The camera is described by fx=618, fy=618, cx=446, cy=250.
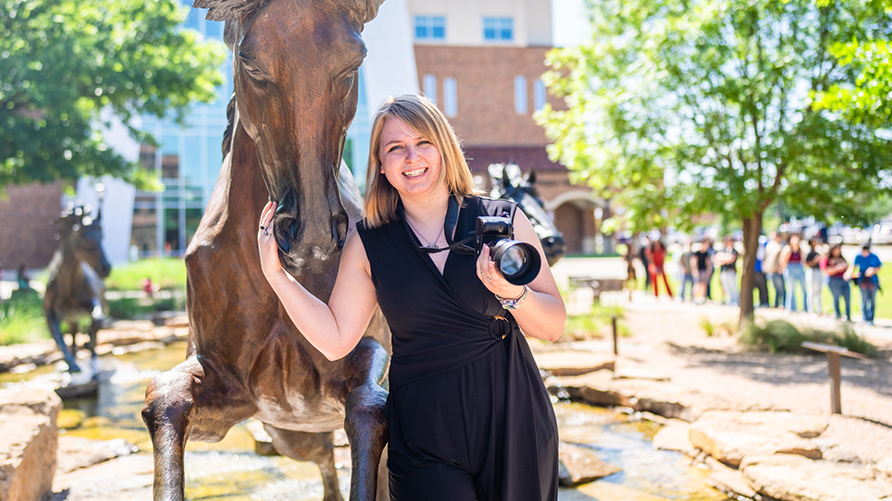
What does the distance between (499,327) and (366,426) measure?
512 mm

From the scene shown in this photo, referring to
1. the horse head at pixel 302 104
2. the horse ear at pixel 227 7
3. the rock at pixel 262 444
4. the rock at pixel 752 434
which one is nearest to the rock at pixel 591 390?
the rock at pixel 752 434

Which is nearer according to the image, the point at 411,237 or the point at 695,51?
the point at 411,237

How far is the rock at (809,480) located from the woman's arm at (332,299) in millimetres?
3161

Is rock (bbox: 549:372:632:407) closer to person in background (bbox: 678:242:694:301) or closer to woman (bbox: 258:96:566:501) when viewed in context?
woman (bbox: 258:96:566:501)

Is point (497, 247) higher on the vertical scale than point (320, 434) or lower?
higher

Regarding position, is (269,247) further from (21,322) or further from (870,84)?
(21,322)

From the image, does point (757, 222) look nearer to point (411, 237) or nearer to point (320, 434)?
point (320, 434)

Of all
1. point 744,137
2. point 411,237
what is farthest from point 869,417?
point 411,237

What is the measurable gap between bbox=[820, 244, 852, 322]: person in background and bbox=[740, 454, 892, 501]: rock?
29.0 ft

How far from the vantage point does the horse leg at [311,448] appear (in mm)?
3424

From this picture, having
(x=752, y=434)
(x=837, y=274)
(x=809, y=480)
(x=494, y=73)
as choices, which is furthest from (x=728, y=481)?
(x=494, y=73)

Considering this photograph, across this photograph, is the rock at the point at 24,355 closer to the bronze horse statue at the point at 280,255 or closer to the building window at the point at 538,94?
the bronze horse statue at the point at 280,255

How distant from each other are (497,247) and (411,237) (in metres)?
0.44

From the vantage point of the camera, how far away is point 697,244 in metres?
17.1
